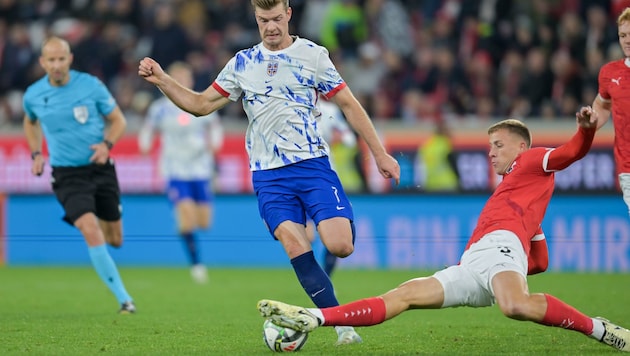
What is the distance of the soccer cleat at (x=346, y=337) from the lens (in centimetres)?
827

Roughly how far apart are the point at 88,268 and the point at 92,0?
761 cm

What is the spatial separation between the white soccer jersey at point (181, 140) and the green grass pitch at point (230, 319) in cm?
169

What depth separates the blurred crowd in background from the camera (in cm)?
2014

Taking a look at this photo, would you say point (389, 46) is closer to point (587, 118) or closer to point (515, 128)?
point (515, 128)

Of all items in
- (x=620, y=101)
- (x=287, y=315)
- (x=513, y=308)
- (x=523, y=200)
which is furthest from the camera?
(x=620, y=101)

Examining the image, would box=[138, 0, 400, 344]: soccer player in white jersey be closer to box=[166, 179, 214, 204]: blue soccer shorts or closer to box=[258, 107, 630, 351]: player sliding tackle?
box=[258, 107, 630, 351]: player sliding tackle

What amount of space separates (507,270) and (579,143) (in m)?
1.00

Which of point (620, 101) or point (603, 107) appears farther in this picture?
point (603, 107)

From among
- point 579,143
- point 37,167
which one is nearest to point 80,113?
point 37,167

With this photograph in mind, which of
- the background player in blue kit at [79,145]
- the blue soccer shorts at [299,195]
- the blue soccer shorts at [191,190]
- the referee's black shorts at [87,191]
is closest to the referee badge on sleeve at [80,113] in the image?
the background player in blue kit at [79,145]

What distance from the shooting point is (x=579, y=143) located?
746cm

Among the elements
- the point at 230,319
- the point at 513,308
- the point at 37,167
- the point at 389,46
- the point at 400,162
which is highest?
the point at 389,46

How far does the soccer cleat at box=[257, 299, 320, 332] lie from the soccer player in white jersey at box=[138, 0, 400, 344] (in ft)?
3.37

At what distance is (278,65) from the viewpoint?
324 inches
